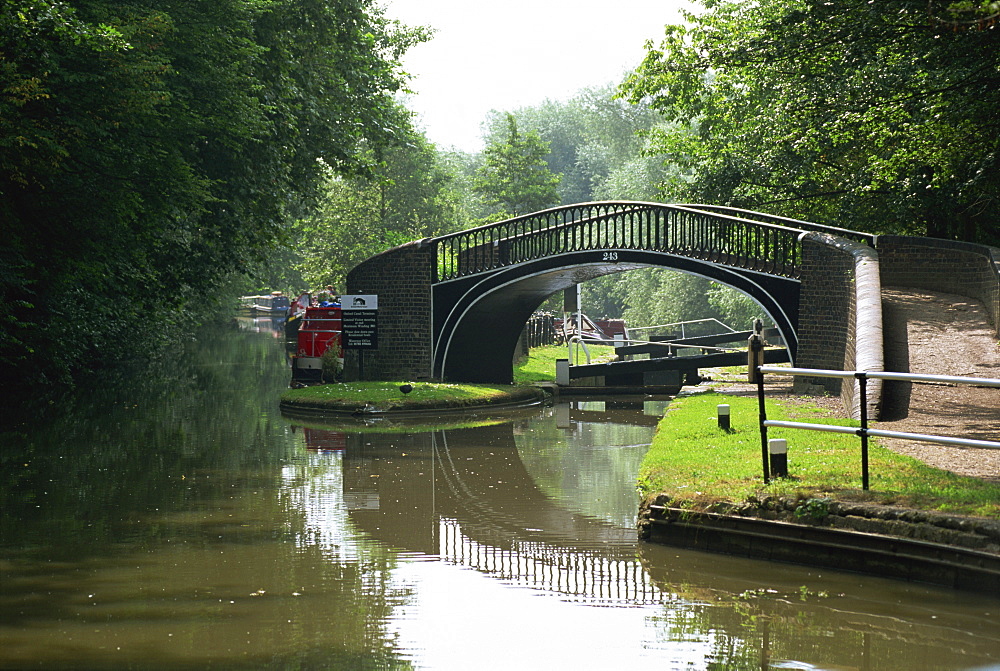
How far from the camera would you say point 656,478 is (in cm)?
987

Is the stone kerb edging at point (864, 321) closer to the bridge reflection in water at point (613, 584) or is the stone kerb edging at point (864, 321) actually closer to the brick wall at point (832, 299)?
the brick wall at point (832, 299)

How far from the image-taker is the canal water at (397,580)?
6383mm

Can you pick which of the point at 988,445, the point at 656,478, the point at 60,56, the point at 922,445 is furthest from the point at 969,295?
the point at 60,56

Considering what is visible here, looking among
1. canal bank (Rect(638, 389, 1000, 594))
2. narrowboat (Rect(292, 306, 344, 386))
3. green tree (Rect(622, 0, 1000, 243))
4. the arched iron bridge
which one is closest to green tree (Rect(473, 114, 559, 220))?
green tree (Rect(622, 0, 1000, 243))

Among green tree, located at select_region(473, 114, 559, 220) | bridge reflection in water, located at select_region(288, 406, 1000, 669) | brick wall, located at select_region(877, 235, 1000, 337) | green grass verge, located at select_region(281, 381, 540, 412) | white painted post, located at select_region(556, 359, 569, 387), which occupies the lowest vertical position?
bridge reflection in water, located at select_region(288, 406, 1000, 669)

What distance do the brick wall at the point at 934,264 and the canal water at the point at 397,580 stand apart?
593cm

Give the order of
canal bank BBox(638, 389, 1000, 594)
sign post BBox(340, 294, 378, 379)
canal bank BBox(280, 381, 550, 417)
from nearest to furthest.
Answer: canal bank BBox(638, 389, 1000, 594)
canal bank BBox(280, 381, 550, 417)
sign post BBox(340, 294, 378, 379)

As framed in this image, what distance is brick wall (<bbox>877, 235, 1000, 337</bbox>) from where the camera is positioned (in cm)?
1700

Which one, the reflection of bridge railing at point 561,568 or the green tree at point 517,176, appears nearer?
the reflection of bridge railing at point 561,568

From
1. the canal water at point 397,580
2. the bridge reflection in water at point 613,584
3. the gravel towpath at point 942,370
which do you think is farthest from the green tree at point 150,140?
the gravel towpath at point 942,370

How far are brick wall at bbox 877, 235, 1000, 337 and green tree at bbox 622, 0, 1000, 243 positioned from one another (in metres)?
0.79

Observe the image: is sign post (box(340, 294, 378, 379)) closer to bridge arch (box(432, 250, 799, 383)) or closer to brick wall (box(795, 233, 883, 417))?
bridge arch (box(432, 250, 799, 383))

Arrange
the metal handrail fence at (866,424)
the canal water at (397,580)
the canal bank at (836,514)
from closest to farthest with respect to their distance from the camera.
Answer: the canal water at (397,580) < the metal handrail fence at (866,424) < the canal bank at (836,514)

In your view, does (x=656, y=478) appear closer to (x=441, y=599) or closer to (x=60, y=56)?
(x=441, y=599)
